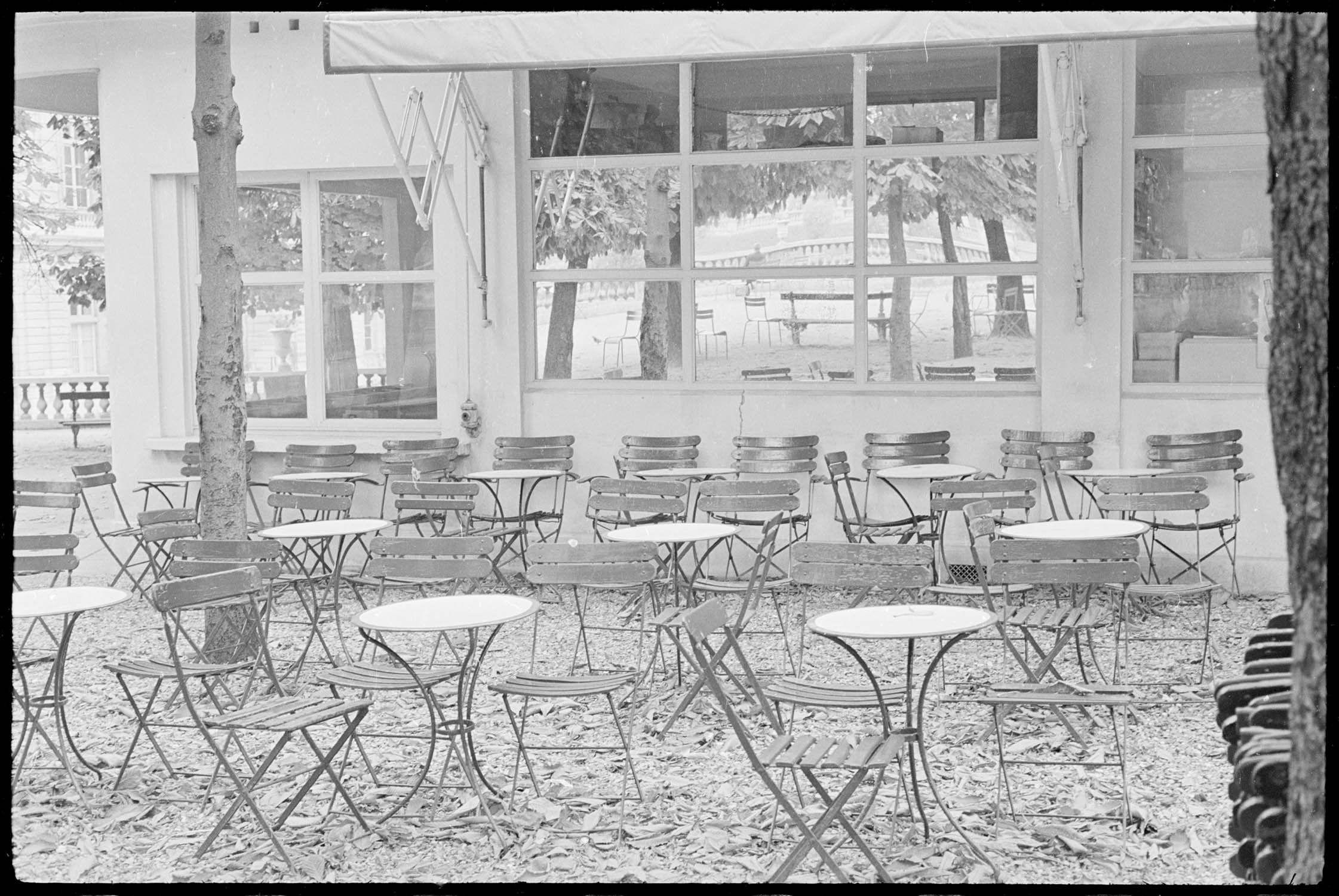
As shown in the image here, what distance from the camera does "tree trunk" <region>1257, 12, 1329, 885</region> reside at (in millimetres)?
2459

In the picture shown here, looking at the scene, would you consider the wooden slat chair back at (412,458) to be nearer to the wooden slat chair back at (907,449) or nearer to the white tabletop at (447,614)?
the wooden slat chair back at (907,449)

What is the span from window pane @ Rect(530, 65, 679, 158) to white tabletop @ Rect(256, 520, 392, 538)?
11.5 ft

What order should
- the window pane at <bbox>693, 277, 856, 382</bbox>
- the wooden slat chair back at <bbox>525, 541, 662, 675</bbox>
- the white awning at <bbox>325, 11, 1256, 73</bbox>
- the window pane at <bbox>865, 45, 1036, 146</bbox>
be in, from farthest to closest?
1. the window pane at <bbox>693, 277, 856, 382</bbox>
2. the window pane at <bbox>865, 45, 1036, 146</bbox>
3. the white awning at <bbox>325, 11, 1256, 73</bbox>
4. the wooden slat chair back at <bbox>525, 541, 662, 675</bbox>

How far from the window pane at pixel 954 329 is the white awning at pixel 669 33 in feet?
9.03

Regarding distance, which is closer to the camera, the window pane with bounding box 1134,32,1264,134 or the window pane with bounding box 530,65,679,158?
the window pane with bounding box 1134,32,1264,134

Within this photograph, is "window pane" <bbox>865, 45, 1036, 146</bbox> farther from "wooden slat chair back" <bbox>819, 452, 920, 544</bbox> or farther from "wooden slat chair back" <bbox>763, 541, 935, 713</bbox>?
"wooden slat chair back" <bbox>763, 541, 935, 713</bbox>

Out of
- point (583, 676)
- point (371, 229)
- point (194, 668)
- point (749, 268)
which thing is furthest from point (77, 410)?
point (583, 676)

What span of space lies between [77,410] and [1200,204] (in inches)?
764

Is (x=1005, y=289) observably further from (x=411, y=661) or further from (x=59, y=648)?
(x=59, y=648)

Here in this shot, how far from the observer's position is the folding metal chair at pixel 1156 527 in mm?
7102

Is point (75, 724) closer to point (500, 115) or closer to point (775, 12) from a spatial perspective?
point (775, 12)

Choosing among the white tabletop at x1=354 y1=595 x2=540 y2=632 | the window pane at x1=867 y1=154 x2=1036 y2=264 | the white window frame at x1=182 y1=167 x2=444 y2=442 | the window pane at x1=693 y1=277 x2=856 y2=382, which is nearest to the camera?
the white tabletop at x1=354 y1=595 x2=540 y2=632

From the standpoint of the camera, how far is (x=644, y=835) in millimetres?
5180

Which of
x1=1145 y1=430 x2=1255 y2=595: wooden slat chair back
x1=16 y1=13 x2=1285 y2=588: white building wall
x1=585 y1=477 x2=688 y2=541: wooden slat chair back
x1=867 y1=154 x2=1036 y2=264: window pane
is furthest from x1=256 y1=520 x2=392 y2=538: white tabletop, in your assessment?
x1=1145 y1=430 x2=1255 y2=595: wooden slat chair back
